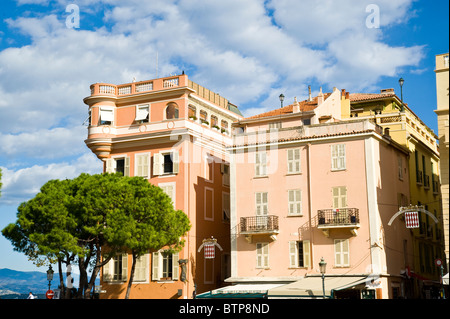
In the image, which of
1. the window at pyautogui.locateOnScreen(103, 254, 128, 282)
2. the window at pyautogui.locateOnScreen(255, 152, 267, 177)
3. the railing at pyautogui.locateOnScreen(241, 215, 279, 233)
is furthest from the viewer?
the window at pyautogui.locateOnScreen(103, 254, 128, 282)

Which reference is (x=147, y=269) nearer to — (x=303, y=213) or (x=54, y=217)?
(x=54, y=217)

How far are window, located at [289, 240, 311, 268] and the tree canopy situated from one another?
24.7 ft

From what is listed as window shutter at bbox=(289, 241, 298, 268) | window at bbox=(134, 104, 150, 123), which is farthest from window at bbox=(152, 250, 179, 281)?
window at bbox=(134, 104, 150, 123)

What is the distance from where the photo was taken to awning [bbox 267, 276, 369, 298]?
35062mm

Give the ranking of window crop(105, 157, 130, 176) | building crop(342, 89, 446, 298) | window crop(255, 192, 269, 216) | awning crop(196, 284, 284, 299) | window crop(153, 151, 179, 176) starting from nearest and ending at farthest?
awning crop(196, 284, 284, 299), window crop(255, 192, 269, 216), building crop(342, 89, 446, 298), window crop(153, 151, 179, 176), window crop(105, 157, 130, 176)

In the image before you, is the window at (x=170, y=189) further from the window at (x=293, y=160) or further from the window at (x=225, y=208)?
the window at (x=293, y=160)

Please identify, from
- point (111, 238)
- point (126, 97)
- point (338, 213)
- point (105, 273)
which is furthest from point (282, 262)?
point (126, 97)

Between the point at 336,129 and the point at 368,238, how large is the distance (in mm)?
7258

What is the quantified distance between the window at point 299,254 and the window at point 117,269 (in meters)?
12.8

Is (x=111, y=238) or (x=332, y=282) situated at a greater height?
(x=111, y=238)

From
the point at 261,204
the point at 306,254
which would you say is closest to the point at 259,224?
the point at 261,204

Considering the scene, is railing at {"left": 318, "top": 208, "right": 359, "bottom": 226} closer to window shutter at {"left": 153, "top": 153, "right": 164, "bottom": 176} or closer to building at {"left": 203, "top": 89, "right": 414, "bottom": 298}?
building at {"left": 203, "top": 89, "right": 414, "bottom": 298}

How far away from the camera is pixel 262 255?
41062 mm

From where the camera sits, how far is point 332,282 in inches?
1454
